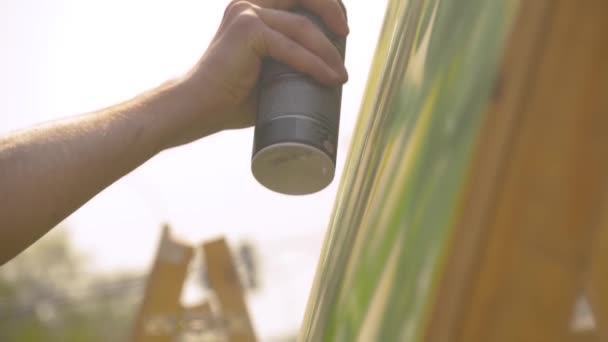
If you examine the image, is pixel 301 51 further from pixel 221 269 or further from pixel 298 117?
pixel 221 269

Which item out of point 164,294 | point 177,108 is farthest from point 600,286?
point 164,294

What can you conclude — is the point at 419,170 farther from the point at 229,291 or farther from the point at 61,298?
the point at 61,298

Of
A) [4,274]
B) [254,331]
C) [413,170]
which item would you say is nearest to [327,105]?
[413,170]

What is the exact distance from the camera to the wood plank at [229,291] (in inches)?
84.7

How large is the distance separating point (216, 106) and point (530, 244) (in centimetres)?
79

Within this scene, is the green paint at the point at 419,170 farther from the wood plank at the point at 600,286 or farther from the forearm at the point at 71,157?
the forearm at the point at 71,157

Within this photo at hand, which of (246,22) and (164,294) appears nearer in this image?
(246,22)

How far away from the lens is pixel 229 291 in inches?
88.1

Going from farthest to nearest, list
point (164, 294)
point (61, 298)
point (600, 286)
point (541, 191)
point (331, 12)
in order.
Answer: point (61, 298), point (164, 294), point (331, 12), point (600, 286), point (541, 191)

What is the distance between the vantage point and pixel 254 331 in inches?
84.2

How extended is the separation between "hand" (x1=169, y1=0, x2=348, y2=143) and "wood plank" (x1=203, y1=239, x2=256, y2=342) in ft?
3.95

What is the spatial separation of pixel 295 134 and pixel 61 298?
7391 mm

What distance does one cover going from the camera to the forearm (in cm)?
88

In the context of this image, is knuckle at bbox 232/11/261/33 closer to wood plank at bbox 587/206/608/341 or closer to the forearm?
the forearm
